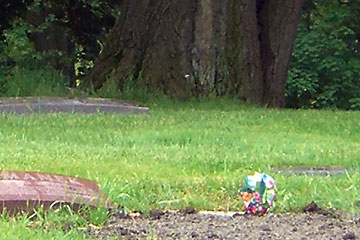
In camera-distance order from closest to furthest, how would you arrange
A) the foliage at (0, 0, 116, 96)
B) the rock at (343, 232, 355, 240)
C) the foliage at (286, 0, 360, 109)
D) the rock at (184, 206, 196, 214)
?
the rock at (343, 232, 355, 240) → the rock at (184, 206, 196, 214) → the foliage at (0, 0, 116, 96) → the foliage at (286, 0, 360, 109)

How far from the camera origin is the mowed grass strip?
5.04m

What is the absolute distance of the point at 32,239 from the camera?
12.4 feet

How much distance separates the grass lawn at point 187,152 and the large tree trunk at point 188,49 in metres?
1.95

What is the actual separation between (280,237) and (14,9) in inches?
555

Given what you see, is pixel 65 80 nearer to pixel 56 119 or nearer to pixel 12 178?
pixel 56 119

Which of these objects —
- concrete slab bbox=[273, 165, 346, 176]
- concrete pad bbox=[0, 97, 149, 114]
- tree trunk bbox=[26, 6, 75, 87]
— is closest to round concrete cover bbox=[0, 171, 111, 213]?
concrete slab bbox=[273, 165, 346, 176]

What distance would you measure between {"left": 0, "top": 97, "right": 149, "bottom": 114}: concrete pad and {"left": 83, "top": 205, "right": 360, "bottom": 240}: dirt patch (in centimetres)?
553

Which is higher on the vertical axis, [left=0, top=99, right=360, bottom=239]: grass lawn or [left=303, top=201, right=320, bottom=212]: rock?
[left=303, top=201, right=320, bottom=212]: rock

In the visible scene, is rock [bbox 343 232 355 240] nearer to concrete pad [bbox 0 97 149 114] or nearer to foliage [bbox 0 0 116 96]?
concrete pad [bbox 0 97 149 114]

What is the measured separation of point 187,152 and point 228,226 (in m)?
2.42

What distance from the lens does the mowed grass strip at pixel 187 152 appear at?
5.04 m

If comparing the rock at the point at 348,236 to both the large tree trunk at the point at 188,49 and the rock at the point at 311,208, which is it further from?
the large tree trunk at the point at 188,49

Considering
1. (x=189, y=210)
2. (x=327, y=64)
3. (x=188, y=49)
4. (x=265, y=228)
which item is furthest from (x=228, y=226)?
(x=327, y=64)

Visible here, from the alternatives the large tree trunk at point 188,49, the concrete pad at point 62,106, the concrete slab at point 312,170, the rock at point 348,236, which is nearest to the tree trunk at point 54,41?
the large tree trunk at point 188,49
